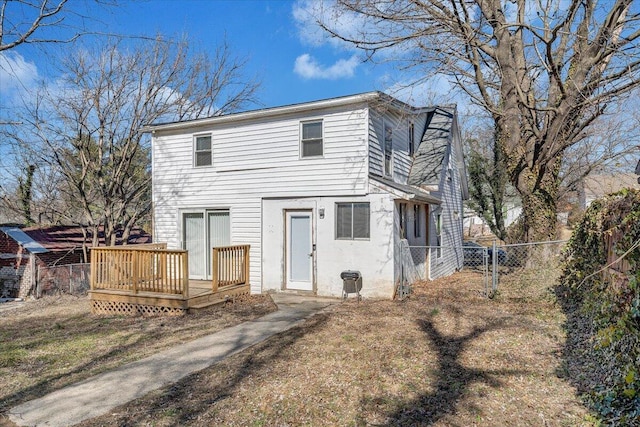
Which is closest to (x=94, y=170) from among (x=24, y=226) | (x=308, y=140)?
(x=24, y=226)

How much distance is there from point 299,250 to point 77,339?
509cm

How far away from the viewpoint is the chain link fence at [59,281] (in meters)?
12.5

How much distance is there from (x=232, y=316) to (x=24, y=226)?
11.7m

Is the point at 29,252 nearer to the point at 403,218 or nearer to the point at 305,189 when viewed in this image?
the point at 305,189

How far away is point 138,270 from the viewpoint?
901 centimetres

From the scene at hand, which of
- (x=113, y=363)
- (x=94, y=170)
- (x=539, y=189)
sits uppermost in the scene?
(x=94, y=170)

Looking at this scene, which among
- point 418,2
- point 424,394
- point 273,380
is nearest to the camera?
point 424,394

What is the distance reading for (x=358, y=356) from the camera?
5414 mm

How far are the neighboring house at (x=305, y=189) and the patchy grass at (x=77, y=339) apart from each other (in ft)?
5.92

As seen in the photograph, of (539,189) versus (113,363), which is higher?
(539,189)

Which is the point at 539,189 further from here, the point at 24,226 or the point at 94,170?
the point at 24,226

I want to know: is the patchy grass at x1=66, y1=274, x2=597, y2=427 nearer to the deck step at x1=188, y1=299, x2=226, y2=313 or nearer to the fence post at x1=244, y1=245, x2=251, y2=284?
the deck step at x1=188, y1=299, x2=226, y2=313

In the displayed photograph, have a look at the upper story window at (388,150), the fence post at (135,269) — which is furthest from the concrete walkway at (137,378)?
the upper story window at (388,150)

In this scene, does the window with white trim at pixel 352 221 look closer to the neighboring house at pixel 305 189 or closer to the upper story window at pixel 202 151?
the neighboring house at pixel 305 189
